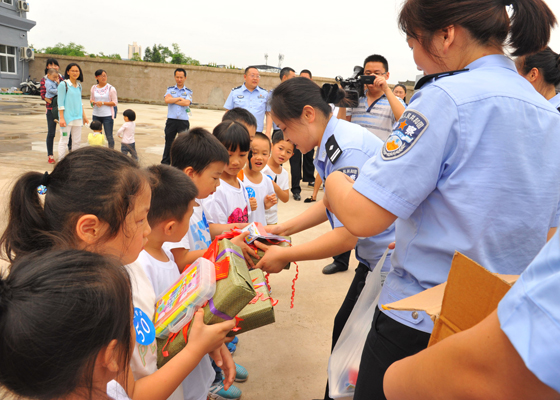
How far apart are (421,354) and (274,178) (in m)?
3.37

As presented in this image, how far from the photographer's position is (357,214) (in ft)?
3.50

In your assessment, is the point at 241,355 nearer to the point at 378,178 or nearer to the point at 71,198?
the point at 71,198

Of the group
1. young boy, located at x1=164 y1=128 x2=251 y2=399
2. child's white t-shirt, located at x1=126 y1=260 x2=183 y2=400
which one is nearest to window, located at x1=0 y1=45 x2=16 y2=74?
young boy, located at x1=164 y1=128 x2=251 y2=399

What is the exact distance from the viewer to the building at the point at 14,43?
2267 cm

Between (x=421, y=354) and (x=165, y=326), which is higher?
(x=421, y=354)

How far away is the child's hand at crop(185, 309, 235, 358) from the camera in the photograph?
1.30 meters

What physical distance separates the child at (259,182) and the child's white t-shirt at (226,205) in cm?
28

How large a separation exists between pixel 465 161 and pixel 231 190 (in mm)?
1932

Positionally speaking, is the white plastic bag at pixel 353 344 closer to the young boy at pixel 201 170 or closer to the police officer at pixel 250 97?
the young boy at pixel 201 170

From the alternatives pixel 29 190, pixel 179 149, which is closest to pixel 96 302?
pixel 29 190

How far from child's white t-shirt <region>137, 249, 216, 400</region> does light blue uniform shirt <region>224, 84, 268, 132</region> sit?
5103 millimetres

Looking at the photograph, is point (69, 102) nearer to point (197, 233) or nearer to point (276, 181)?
point (276, 181)

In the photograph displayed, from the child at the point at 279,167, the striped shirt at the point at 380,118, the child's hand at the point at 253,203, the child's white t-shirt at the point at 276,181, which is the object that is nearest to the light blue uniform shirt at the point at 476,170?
the child's hand at the point at 253,203

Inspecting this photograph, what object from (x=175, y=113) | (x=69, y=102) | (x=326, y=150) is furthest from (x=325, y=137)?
(x=69, y=102)
